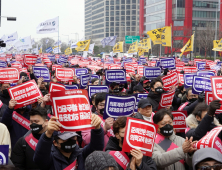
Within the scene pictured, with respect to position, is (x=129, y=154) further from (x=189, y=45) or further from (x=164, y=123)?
(x=189, y=45)

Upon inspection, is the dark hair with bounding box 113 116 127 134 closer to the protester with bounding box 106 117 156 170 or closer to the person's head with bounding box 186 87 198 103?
the protester with bounding box 106 117 156 170

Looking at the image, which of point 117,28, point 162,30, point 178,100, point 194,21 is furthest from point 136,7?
point 178,100

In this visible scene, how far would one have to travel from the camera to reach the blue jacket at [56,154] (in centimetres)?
322

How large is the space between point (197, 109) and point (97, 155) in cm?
271

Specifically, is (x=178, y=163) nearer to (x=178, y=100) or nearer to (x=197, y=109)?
(x=197, y=109)

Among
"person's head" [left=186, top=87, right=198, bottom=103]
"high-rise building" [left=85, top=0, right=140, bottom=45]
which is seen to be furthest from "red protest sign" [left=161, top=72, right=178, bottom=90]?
"high-rise building" [left=85, top=0, right=140, bottom=45]

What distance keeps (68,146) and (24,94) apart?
2.41 meters

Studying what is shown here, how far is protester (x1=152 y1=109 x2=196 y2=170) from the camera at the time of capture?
142 inches

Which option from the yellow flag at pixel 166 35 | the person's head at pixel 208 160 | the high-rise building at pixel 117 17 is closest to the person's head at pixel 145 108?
the person's head at pixel 208 160

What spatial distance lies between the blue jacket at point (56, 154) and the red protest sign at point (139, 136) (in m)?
0.32

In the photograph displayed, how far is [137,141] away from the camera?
3367 millimetres

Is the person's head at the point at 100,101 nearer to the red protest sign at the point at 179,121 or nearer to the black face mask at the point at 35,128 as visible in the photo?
the red protest sign at the point at 179,121

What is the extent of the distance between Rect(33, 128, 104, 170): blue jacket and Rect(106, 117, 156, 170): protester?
195 mm

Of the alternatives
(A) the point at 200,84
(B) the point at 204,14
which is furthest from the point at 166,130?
(B) the point at 204,14
